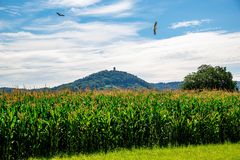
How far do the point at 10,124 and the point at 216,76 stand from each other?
4658 cm

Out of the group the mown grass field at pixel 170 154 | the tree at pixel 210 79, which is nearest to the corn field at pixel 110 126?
the mown grass field at pixel 170 154

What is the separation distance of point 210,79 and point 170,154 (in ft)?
138

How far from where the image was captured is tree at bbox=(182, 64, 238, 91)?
193 ft

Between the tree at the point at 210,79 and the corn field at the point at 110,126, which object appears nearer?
the corn field at the point at 110,126

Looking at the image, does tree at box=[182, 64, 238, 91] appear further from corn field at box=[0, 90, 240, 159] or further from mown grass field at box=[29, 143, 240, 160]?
mown grass field at box=[29, 143, 240, 160]

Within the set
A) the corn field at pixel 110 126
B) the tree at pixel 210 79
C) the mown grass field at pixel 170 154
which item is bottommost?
the mown grass field at pixel 170 154

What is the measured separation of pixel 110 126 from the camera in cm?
1983

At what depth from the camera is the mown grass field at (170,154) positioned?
57.9 feet

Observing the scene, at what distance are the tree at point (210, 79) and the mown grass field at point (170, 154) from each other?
127 ft

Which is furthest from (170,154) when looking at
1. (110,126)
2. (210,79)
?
(210,79)

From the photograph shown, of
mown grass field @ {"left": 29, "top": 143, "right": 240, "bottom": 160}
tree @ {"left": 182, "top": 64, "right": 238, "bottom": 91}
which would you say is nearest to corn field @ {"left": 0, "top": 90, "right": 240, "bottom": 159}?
mown grass field @ {"left": 29, "top": 143, "right": 240, "bottom": 160}

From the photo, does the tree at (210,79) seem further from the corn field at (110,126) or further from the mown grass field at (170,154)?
the mown grass field at (170,154)

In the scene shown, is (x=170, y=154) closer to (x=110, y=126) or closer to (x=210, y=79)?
(x=110, y=126)

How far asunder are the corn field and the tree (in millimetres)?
33831
